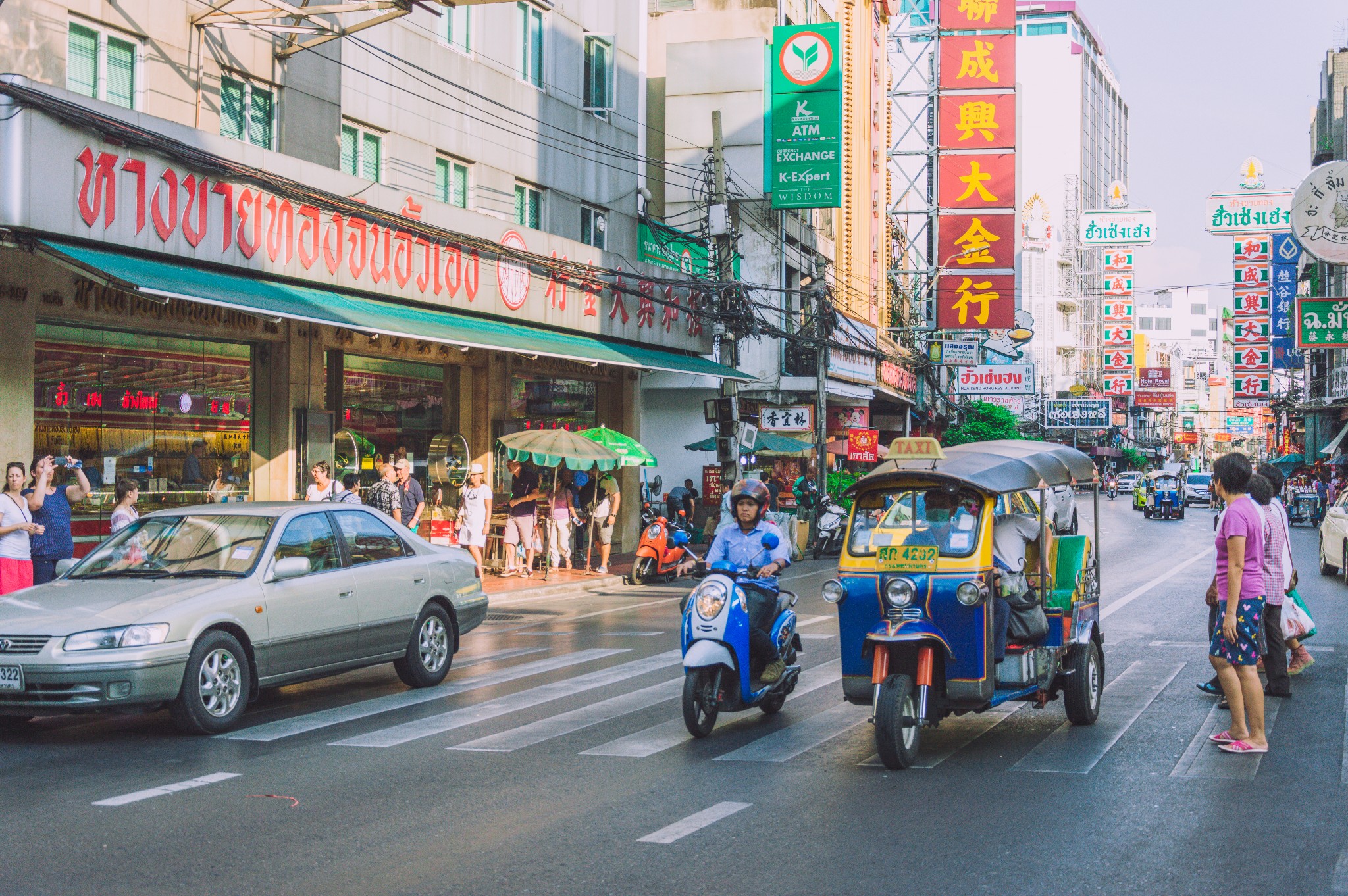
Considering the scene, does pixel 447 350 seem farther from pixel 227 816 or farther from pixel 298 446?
pixel 227 816

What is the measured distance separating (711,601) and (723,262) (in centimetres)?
1858

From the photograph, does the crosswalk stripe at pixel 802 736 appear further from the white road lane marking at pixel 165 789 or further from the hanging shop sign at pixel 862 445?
the hanging shop sign at pixel 862 445

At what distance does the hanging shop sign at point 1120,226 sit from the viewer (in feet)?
275

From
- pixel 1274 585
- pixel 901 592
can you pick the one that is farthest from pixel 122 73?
pixel 1274 585

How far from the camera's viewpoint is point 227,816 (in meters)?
6.55

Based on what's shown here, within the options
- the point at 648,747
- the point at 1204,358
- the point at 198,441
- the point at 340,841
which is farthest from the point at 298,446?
the point at 1204,358

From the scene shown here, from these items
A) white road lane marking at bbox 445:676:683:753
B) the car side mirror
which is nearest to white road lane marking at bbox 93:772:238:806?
white road lane marking at bbox 445:676:683:753

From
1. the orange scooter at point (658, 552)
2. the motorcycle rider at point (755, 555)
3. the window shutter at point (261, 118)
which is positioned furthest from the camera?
the orange scooter at point (658, 552)

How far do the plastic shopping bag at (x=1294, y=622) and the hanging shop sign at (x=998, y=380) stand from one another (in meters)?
35.4

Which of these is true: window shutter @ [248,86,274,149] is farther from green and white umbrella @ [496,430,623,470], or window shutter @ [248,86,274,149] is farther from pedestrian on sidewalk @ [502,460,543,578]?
pedestrian on sidewalk @ [502,460,543,578]

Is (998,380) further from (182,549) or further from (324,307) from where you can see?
(182,549)

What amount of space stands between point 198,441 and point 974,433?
3903 centimetres

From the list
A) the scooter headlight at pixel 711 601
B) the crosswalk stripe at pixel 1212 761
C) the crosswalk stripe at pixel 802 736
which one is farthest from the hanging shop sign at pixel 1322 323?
the scooter headlight at pixel 711 601

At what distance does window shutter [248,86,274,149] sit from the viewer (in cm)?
Answer: 1733
